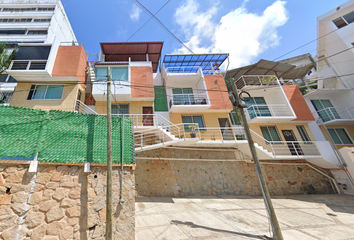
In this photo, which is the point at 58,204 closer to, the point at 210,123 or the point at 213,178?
the point at 213,178

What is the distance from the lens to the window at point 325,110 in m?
13.8

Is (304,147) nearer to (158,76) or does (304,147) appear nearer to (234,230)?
(234,230)

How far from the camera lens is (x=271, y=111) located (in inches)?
542

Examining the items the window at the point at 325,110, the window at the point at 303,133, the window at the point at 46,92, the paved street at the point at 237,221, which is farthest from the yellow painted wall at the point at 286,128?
the window at the point at 46,92

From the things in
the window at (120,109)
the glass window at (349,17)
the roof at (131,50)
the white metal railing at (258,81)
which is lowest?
the window at (120,109)

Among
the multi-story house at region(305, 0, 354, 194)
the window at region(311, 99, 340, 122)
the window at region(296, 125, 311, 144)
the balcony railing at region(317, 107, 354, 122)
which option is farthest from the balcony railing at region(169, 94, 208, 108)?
the balcony railing at region(317, 107, 354, 122)

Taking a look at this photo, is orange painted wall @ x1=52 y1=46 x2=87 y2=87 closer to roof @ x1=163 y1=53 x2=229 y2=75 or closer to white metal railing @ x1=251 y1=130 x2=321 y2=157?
roof @ x1=163 y1=53 x2=229 y2=75

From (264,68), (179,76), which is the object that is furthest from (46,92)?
(264,68)

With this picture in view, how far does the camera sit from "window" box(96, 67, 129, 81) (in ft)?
41.5

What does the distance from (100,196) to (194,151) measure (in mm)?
8381

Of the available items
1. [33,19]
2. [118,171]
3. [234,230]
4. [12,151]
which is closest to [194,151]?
[234,230]

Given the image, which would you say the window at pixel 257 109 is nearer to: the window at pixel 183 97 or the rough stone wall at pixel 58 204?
the window at pixel 183 97

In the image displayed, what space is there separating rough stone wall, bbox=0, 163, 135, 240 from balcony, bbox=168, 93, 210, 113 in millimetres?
9095

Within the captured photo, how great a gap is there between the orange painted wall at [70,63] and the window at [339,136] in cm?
2419
